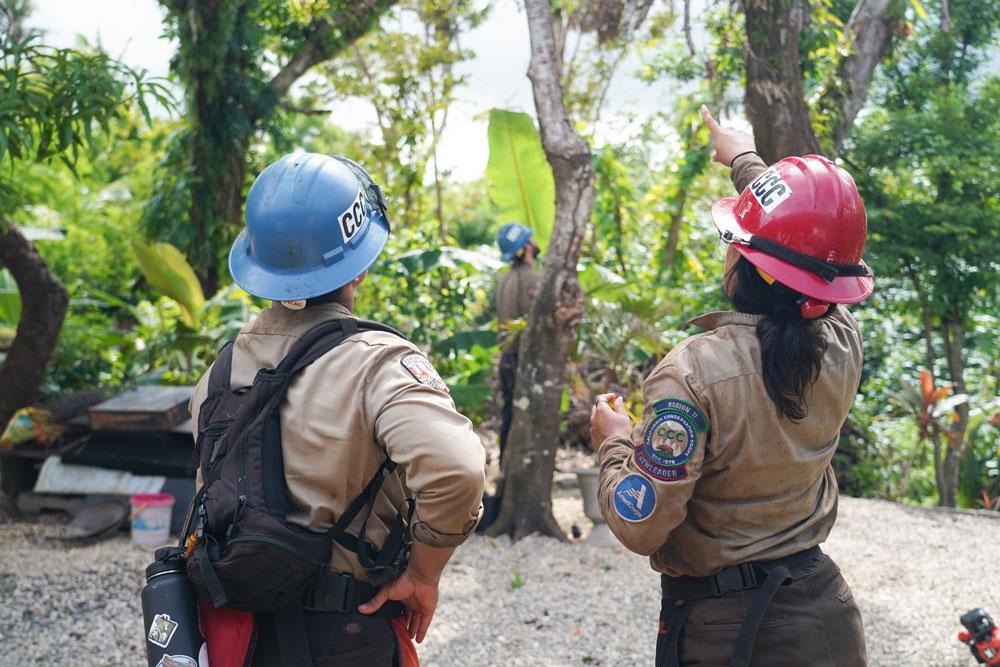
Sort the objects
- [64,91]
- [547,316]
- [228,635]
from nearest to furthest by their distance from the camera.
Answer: [228,635]
[64,91]
[547,316]

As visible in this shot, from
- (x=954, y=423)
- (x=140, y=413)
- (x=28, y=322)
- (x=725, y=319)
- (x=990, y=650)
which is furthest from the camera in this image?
(x=954, y=423)

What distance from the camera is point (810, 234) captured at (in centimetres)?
207

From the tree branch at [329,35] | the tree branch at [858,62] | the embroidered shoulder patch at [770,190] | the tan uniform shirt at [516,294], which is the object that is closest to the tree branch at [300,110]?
the tree branch at [329,35]

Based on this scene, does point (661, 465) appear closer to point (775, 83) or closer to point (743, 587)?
point (743, 587)

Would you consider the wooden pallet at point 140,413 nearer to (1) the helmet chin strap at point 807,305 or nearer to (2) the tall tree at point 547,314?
(2) the tall tree at point 547,314

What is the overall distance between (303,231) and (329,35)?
8.45 meters

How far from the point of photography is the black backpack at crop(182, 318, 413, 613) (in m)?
1.81

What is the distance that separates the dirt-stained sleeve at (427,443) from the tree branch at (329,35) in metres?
8.47

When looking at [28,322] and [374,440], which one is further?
[28,322]

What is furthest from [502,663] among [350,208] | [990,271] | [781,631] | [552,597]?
[990,271]

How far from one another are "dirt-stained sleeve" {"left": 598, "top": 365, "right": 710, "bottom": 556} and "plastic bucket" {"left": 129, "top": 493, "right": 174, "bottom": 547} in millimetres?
4330

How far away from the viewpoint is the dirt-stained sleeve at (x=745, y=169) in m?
2.51

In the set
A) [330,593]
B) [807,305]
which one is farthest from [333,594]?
[807,305]

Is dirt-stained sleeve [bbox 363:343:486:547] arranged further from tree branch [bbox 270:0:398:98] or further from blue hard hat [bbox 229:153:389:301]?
tree branch [bbox 270:0:398:98]
